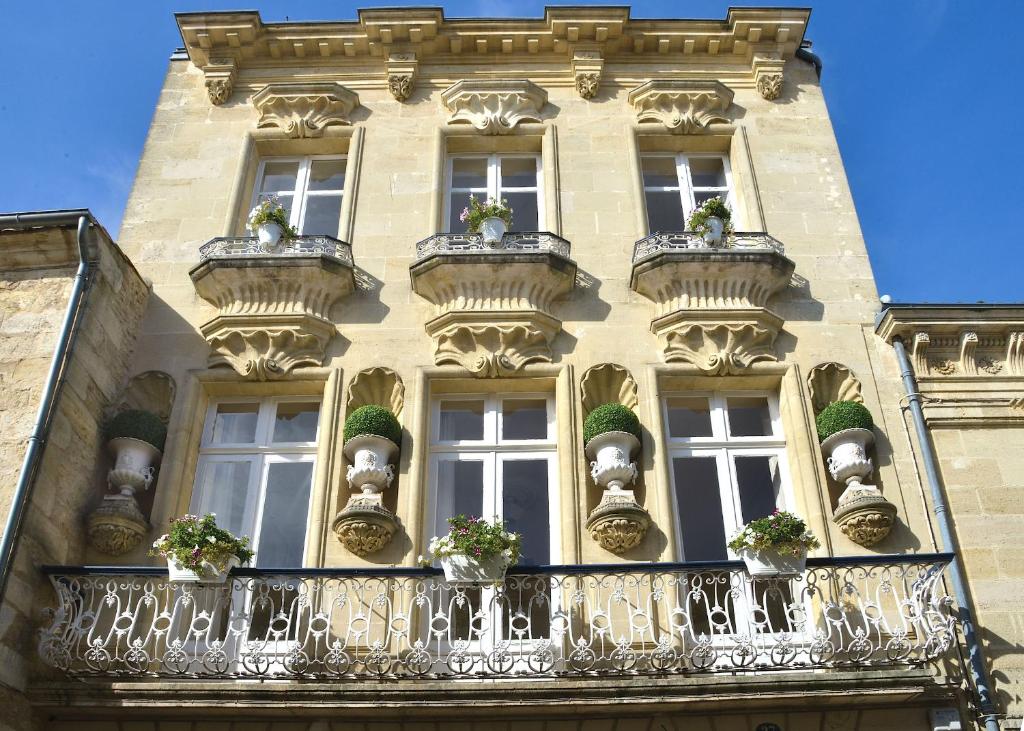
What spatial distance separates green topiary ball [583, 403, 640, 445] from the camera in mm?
9344

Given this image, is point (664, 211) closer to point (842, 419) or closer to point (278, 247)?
point (842, 419)

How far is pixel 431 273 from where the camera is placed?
1045cm

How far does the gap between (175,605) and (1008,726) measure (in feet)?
20.4

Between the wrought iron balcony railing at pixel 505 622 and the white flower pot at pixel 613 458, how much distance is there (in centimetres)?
98

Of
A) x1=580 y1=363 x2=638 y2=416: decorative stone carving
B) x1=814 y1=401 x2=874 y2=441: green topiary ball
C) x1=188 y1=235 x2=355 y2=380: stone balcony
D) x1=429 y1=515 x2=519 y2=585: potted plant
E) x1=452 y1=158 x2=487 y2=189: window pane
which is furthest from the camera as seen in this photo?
x1=452 y1=158 x2=487 y2=189: window pane

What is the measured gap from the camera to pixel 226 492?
9.70m

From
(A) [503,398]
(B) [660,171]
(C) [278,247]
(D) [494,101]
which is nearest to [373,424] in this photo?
(A) [503,398]

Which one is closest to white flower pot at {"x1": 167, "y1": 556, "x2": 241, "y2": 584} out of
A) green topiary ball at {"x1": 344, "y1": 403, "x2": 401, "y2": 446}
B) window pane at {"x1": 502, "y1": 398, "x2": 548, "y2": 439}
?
green topiary ball at {"x1": 344, "y1": 403, "x2": 401, "y2": 446}

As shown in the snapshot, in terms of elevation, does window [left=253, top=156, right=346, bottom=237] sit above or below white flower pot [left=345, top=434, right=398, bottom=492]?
above

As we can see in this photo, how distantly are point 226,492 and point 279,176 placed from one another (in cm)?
422

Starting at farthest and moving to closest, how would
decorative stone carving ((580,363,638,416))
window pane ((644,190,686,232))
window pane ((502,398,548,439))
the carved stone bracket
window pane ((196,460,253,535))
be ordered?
the carved stone bracket < window pane ((644,190,686,232)) < window pane ((502,398,548,439)) < decorative stone carving ((580,363,638,416)) < window pane ((196,460,253,535))

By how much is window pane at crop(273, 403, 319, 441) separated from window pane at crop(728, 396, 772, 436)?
3948 millimetres

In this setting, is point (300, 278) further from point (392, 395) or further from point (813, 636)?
point (813, 636)

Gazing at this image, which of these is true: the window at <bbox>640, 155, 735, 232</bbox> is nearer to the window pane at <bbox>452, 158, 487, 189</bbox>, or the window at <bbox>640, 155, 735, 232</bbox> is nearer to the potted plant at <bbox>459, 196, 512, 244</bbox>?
the potted plant at <bbox>459, 196, 512, 244</bbox>
